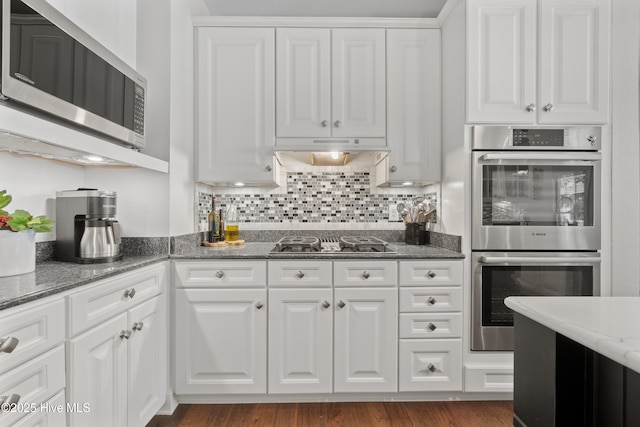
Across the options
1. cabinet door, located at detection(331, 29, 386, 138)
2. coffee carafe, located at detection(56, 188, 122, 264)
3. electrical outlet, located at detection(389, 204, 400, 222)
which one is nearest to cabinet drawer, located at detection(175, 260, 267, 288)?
coffee carafe, located at detection(56, 188, 122, 264)

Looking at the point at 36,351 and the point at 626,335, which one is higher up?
the point at 626,335

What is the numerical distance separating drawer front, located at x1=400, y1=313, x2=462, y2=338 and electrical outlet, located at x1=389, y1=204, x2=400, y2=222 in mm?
937

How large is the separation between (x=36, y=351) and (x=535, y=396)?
1.41 meters

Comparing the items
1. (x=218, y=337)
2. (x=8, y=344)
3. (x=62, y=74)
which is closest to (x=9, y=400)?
(x=8, y=344)

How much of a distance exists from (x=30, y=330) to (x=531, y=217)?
237 cm

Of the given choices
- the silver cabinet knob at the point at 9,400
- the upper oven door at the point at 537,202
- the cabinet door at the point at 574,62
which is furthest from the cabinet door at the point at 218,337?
the cabinet door at the point at 574,62

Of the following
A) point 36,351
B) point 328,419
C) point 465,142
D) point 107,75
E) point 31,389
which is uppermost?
point 107,75

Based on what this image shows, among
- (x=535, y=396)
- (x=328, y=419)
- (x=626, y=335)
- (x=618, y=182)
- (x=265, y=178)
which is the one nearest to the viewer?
(x=626, y=335)

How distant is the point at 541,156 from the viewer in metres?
2.11

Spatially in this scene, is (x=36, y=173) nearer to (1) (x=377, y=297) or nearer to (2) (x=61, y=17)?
(2) (x=61, y=17)

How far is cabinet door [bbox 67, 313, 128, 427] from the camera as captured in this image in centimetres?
126

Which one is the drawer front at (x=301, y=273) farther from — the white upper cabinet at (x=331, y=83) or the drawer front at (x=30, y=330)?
the drawer front at (x=30, y=330)

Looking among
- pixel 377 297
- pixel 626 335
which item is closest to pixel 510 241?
pixel 377 297

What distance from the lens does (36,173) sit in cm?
173
